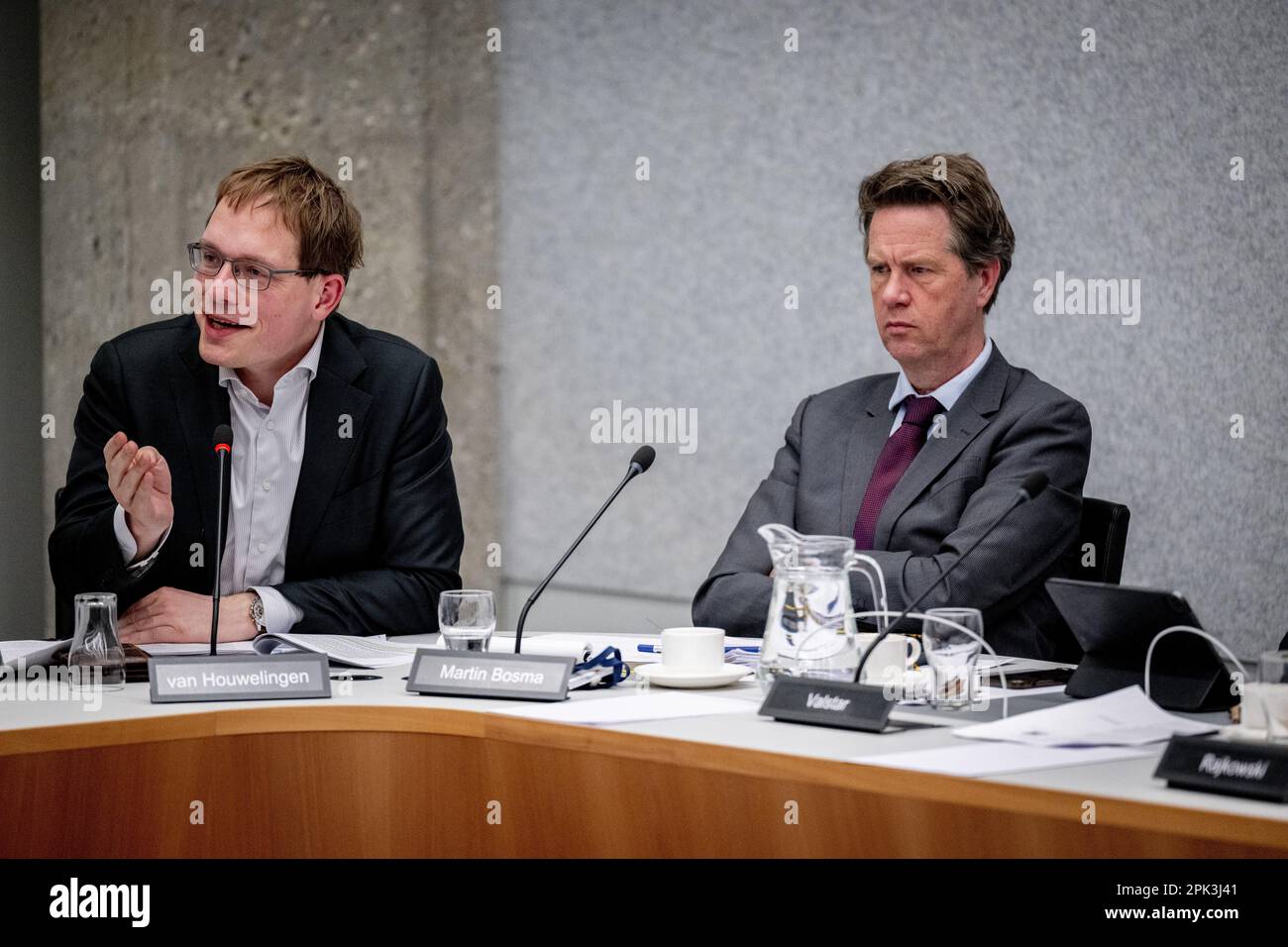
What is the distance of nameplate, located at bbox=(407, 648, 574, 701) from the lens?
1.72 meters

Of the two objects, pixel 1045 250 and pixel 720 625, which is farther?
pixel 1045 250

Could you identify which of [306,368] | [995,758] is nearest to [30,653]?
[306,368]

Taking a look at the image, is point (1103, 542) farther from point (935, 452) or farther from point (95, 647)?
point (95, 647)

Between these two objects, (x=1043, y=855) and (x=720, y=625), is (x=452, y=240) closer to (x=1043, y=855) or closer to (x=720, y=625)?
(x=720, y=625)

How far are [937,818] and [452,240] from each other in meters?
3.48

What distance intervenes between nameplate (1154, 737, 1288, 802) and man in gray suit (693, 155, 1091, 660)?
0.95m

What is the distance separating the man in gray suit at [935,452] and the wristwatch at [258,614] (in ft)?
2.38

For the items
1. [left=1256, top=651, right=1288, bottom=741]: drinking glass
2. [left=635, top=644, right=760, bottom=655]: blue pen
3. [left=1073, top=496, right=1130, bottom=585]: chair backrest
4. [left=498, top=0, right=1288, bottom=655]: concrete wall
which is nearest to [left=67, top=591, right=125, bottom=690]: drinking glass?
[left=635, top=644, right=760, bottom=655]: blue pen

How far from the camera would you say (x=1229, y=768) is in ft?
3.82

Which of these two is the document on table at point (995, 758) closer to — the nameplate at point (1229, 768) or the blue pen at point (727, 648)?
the nameplate at point (1229, 768)

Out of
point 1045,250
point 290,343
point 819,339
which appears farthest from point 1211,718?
point 819,339

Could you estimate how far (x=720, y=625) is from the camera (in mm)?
2336

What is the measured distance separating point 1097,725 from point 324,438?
154 centimetres

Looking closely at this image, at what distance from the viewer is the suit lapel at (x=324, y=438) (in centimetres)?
245
